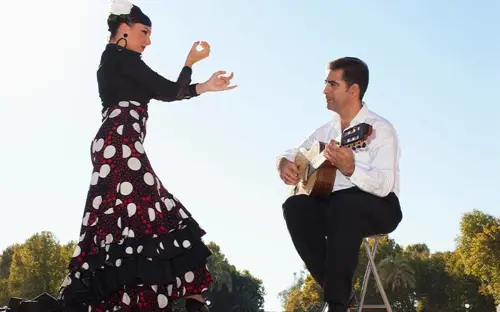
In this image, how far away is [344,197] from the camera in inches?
190

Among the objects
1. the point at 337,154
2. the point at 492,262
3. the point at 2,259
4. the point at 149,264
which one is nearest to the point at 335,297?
the point at 337,154

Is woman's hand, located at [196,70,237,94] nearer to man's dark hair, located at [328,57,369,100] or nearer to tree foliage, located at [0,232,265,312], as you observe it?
man's dark hair, located at [328,57,369,100]

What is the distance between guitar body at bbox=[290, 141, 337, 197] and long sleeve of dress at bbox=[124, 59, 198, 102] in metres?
1.16

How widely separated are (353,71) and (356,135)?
0.78 meters

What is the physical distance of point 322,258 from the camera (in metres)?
5.08

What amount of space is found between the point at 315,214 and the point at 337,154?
62 cm

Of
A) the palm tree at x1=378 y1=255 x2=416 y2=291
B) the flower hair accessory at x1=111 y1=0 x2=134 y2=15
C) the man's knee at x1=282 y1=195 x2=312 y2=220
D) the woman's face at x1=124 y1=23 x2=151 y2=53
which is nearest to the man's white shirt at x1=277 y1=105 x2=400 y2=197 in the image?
the man's knee at x1=282 y1=195 x2=312 y2=220

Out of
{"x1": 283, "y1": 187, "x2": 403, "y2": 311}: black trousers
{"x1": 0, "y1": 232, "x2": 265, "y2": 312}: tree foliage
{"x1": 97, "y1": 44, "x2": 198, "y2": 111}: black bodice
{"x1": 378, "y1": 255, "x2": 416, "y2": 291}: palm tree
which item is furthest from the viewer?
{"x1": 378, "y1": 255, "x2": 416, "y2": 291}: palm tree

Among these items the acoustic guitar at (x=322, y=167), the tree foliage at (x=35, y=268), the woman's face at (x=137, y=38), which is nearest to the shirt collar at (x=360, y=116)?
the acoustic guitar at (x=322, y=167)

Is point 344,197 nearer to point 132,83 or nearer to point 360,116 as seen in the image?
point 360,116

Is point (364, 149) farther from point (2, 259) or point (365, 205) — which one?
point (2, 259)

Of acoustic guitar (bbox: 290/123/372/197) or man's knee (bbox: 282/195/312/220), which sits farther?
man's knee (bbox: 282/195/312/220)

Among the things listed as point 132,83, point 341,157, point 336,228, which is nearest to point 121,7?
point 132,83

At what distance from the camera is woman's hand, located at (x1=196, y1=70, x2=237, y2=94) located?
5.50 m
